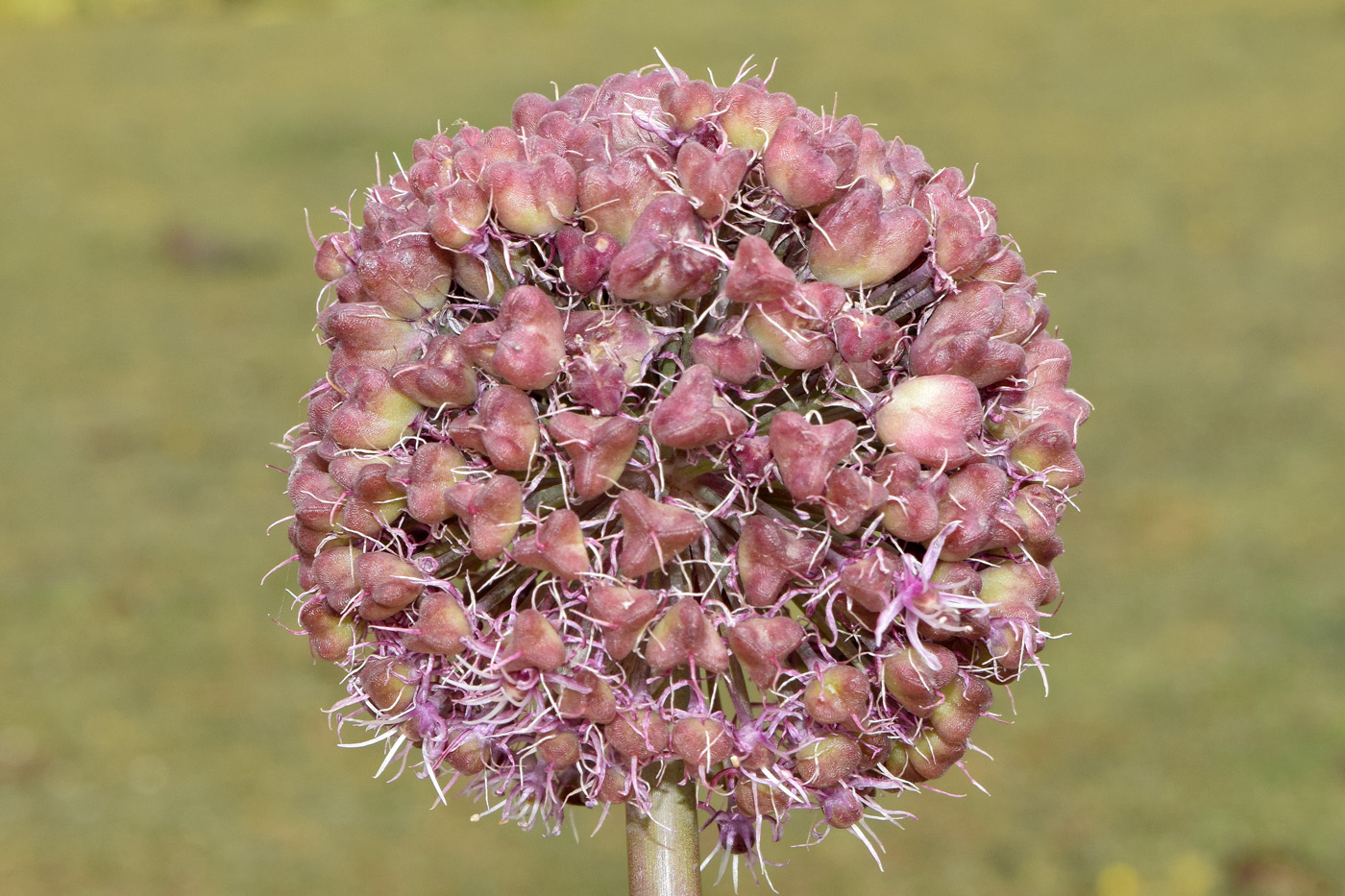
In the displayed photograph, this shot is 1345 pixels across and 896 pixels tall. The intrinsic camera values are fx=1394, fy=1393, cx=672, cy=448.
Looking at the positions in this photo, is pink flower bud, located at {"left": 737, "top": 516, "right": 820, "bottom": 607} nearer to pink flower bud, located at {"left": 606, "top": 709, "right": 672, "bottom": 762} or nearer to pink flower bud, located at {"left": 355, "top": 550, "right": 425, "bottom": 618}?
pink flower bud, located at {"left": 606, "top": 709, "right": 672, "bottom": 762}

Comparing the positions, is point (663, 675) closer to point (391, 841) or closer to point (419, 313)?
point (419, 313)

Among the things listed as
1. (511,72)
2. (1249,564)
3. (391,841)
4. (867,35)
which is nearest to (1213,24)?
(867,35)

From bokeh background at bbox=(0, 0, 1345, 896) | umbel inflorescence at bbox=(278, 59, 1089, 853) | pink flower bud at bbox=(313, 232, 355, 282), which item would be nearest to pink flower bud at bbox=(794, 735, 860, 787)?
umbel inflorescence at bbox=(278, 59, 1089, 853)

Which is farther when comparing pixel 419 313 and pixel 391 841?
pixel 391 841

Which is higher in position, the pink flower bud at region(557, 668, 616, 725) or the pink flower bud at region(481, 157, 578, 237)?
the pink flower bud at region(481, 157, 578, 237)

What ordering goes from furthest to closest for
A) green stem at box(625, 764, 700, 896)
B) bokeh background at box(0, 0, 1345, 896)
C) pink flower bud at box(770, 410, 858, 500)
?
bokeh background at box(0, 0, 1345, 896) < green stem at box(625, 764, 700, 896) < pink flower bud at box(770, 410, 858, 500)

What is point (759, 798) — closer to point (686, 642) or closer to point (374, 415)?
point (686, 642)

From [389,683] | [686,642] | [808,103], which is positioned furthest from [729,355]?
[808,103]
